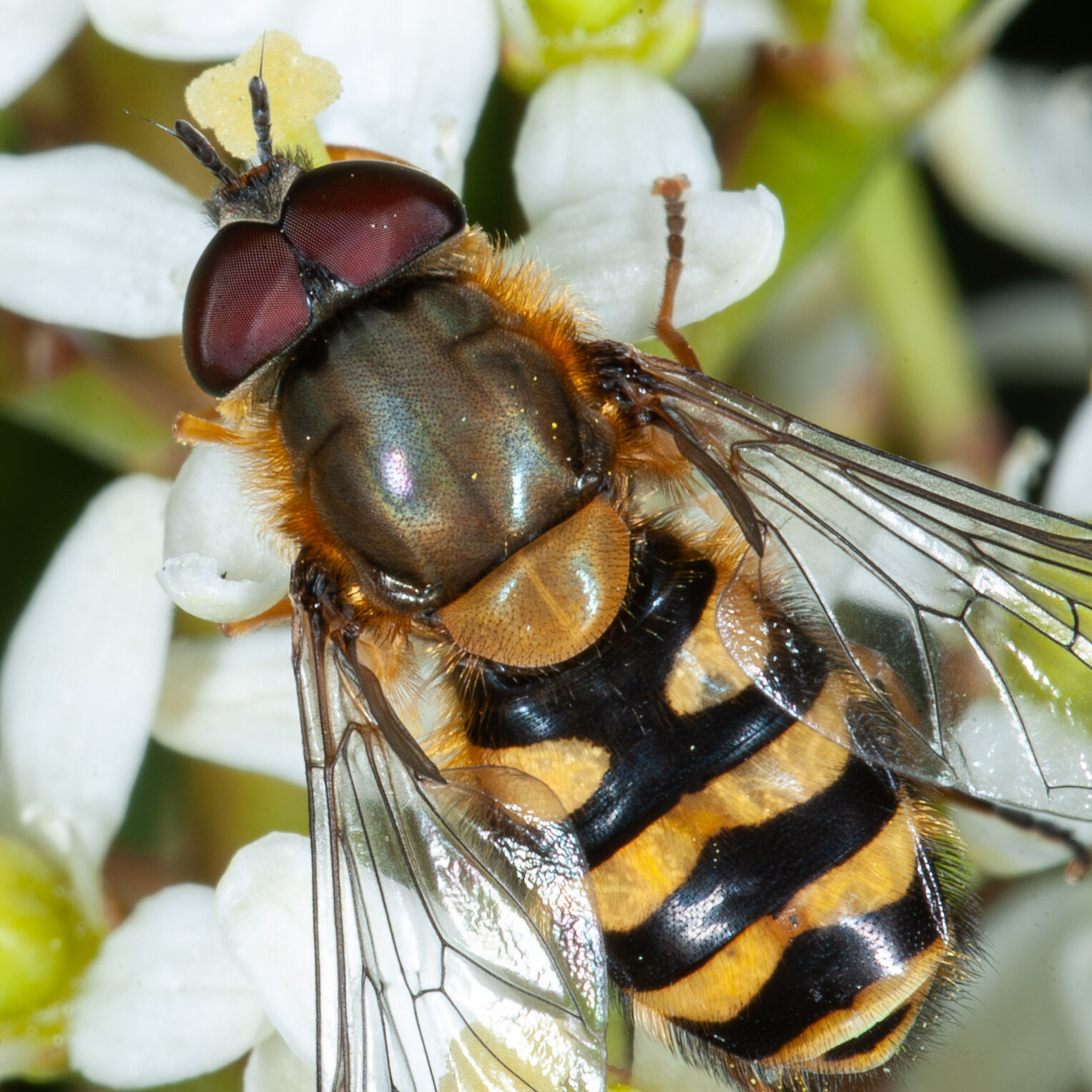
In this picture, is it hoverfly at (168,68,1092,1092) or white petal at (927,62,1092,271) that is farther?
white petal at (927,62,1092,271)

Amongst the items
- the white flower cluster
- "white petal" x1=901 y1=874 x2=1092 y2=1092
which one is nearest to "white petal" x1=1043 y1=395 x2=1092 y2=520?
the white flower cluster

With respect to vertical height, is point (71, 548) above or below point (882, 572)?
below

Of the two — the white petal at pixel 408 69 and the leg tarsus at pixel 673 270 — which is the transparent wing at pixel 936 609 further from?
the white petal at pixel 408 69

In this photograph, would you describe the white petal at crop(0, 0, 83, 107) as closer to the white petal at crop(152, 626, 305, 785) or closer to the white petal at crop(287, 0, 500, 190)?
the white petal at crop(287, 0, 500, 190)

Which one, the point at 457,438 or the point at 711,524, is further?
the point at 711,524

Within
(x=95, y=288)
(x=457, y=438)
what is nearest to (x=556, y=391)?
(x=457, y=438)

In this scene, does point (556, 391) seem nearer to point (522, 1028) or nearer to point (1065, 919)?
point (522, 1028)

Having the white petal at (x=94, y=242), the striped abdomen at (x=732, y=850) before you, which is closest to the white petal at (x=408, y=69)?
the white petal at (x=94, y=242)
